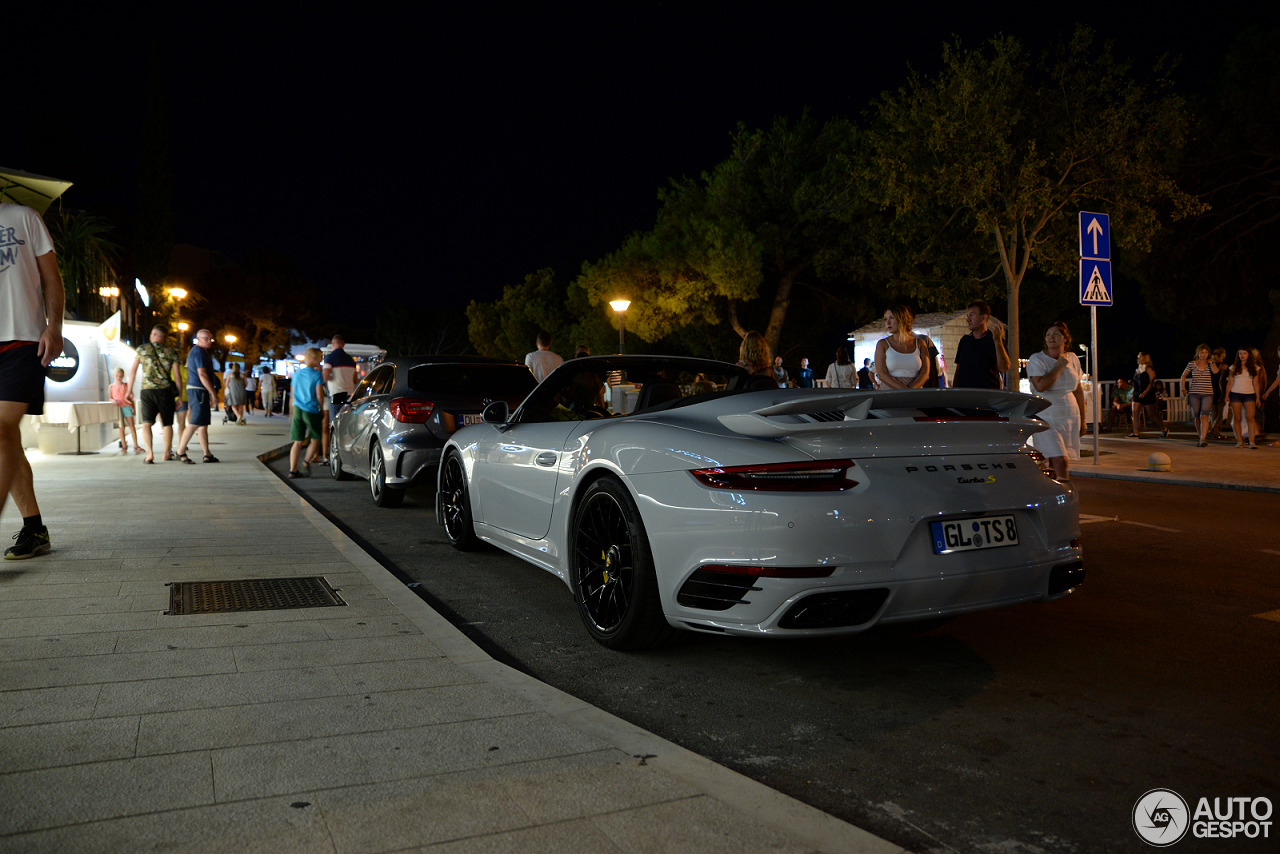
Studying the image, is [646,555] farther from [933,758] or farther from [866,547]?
[933,758]

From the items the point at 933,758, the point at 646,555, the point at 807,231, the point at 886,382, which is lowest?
the point at 933,758

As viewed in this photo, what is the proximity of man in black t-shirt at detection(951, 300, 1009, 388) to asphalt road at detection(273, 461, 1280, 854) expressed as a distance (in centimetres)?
203

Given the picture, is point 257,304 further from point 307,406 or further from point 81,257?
point 307,406

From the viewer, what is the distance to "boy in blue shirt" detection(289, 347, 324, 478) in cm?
1177

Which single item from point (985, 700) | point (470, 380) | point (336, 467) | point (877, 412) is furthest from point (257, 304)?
point (985, 700)

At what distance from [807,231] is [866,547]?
37.8 meters

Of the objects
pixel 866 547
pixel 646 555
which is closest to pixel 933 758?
pixel 866 547

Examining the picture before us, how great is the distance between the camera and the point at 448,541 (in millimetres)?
7172

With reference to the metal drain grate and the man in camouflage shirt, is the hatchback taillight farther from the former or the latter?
the man in camouflage shirt

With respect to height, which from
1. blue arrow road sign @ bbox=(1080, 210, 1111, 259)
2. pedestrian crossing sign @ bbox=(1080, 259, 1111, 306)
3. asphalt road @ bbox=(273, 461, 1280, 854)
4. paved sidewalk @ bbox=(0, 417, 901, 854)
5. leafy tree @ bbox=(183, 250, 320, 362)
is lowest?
asphalt road @ bbox=(273, 461, 1280, 854)

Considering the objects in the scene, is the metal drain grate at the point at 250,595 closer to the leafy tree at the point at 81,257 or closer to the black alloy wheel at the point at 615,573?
the black alloy wheel at the point at 615,573

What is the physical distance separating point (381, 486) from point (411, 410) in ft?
2.92

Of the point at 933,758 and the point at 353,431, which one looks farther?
the point at 353,431

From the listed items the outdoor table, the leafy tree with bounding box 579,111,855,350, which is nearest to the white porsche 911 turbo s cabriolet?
the outdoor table
